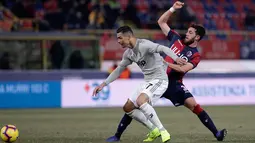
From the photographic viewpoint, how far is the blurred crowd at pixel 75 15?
22.5 meters

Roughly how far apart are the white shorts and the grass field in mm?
779

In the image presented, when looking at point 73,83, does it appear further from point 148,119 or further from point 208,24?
point 148,119

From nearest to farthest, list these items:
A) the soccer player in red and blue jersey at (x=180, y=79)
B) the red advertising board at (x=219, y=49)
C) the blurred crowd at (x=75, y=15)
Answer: the soccer player in red and blue jersey at (x=180, y=79), the blurred crowd at (x=75, y=15), the red advertising board at (x=219, y=49)

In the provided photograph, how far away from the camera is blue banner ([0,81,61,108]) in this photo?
20.4m

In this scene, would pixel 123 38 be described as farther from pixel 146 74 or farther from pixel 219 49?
pixel 219 49

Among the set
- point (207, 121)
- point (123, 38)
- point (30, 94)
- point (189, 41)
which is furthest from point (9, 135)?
point (30, 94)

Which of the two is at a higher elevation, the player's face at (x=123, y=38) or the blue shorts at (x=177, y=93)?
the player's face at (x=123, y=38)

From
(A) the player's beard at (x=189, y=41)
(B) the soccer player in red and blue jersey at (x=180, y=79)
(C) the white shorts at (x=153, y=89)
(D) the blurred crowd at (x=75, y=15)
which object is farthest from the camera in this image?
(D) the blurred crowd at (x=75, y=15)

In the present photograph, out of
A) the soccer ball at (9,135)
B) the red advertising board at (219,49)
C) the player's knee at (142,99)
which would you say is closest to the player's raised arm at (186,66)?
the player's knee at (142,99)

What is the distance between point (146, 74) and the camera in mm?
10227

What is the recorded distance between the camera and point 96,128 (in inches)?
527

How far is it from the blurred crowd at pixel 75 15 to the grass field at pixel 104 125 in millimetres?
4088

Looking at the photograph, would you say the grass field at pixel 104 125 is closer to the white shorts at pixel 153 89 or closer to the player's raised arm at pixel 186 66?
the white shorts at pixel 153 89

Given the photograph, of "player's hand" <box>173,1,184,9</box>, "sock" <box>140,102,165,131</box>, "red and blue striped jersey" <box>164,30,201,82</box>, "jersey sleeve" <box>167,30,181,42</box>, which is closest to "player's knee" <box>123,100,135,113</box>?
"sock" <box>140,102,165,131</box>
